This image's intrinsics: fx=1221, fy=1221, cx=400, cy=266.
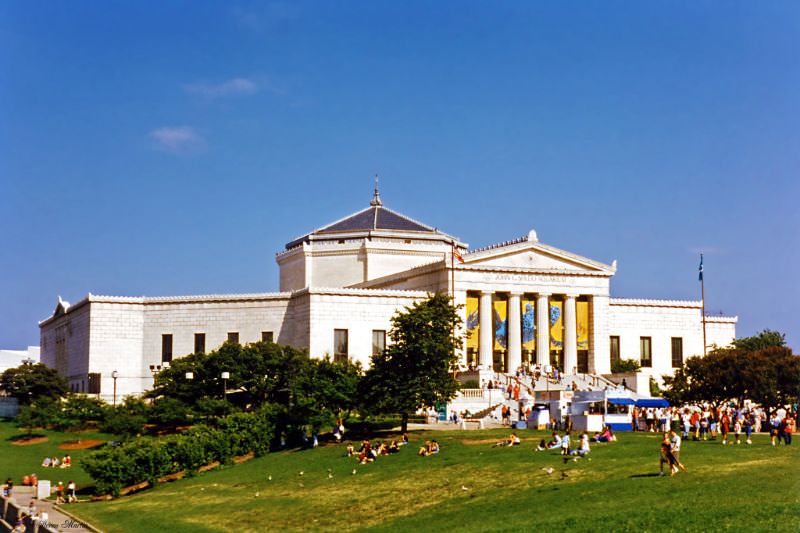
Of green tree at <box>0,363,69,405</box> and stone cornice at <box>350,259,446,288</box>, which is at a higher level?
stone cornice at <box>350,259,446,288</box>

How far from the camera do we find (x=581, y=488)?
42.7m

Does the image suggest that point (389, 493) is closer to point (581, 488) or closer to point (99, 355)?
point (581, 488)

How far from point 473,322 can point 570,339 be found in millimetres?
8944

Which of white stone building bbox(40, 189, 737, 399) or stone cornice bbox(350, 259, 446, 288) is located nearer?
white stone building bbox(40, 189, 737, 399)

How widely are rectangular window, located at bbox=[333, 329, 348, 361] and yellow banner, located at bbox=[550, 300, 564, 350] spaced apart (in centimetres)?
1821

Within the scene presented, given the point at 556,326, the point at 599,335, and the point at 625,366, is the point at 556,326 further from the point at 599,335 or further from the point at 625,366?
the point at 625,366

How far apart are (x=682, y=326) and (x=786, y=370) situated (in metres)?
30.8

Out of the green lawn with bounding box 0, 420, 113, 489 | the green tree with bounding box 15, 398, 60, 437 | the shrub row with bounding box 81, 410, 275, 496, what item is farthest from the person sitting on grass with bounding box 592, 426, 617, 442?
the green tree with bounding box 15, 398, 60, 437

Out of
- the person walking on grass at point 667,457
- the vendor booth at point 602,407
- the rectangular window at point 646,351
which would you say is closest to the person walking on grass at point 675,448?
the person walking on grass at point 667,457

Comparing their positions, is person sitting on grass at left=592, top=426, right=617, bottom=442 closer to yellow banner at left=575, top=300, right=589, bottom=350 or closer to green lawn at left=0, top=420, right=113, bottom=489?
green lawn at left=0, top=420, right=113, bottom=489

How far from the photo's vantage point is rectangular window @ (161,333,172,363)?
104 m

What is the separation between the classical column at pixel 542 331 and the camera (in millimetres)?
104188

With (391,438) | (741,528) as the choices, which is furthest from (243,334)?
(741,528)

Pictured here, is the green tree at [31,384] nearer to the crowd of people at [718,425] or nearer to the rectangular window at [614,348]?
the crowd of people at [718,425]
